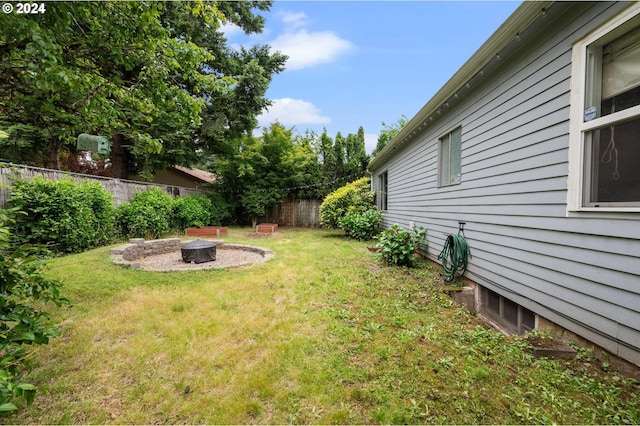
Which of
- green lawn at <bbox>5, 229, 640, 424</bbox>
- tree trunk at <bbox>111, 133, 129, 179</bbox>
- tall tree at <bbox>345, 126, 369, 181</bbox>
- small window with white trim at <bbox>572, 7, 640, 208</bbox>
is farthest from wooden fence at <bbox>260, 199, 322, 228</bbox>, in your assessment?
small window with white trim at <bbox>572, 7, 640, 208</bbox>

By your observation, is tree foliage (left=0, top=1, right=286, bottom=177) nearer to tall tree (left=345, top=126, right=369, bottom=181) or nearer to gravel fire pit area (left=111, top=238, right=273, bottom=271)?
gravel fire pit area (left=111, top=238, right=273, bottom=271)

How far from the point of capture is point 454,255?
4.18 m

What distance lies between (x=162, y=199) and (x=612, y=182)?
10.4m

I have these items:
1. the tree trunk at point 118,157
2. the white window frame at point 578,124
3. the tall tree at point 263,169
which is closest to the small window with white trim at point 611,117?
the white window frame at point 578,124

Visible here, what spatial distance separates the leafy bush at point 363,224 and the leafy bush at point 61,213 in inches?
287

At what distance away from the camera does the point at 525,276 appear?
2787mm

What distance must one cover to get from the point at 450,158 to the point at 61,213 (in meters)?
8.12

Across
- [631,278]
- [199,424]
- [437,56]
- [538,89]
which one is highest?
[437,56]

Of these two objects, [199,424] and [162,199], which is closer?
[199,424]

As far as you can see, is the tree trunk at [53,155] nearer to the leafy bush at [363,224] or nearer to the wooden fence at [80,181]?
the wooden fence at [80,181]

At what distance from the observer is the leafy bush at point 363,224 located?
31.1 feet

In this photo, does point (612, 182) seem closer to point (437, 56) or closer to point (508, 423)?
point (508, 423)

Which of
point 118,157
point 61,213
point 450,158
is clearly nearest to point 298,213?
point 118,157

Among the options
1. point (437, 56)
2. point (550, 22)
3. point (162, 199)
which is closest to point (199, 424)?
point (550, 22)
